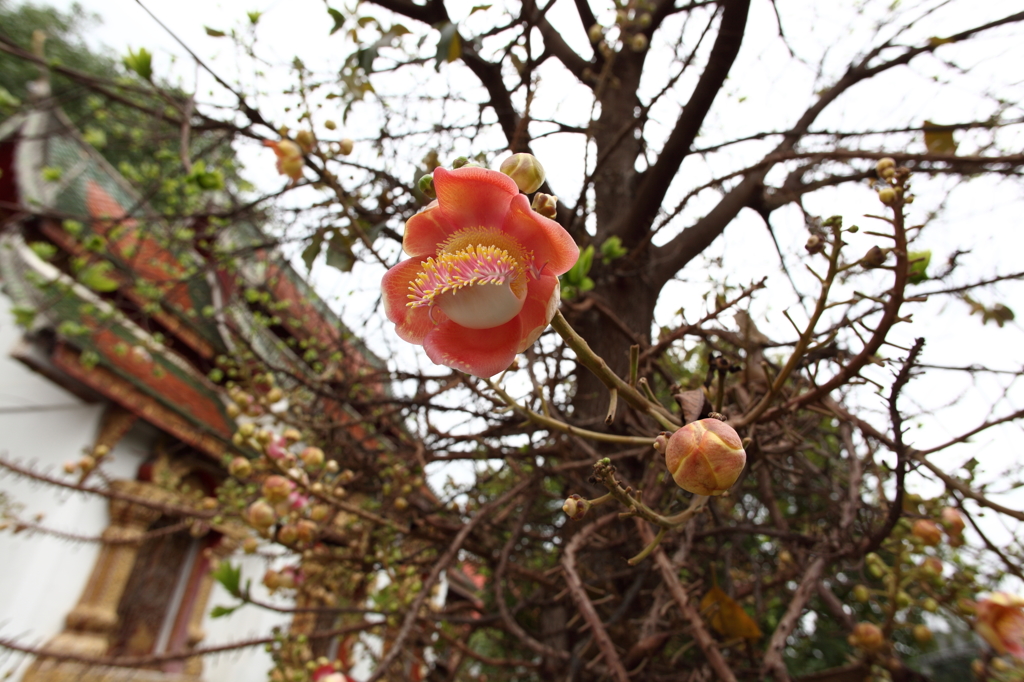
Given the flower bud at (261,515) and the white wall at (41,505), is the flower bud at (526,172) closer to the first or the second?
the flower bud at (261,515)

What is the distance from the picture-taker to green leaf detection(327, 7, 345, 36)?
74.9 inches

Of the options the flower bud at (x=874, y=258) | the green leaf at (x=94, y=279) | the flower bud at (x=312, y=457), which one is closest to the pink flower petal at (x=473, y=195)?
the flower bud at (x=874, y=258)

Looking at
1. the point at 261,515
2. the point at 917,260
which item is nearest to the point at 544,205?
the point at 917,260

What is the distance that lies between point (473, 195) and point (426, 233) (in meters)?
0.08

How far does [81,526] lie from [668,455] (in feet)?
16.9

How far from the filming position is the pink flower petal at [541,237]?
0.67 metres

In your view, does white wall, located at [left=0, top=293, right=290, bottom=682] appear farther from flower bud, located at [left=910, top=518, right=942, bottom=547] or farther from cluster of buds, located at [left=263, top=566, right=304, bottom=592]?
flower bud, located at [left=910, top=518, right=942, bottom=547]

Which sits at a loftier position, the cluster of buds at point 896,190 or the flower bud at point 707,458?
the cluster of buds at point 896,190

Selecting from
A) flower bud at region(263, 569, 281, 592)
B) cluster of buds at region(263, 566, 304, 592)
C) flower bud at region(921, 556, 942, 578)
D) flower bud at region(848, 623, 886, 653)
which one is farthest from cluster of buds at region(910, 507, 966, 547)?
flower bud at region(263, 569, 281, 592)

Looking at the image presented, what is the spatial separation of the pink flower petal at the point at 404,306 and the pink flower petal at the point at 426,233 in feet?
0.06

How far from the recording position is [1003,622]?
106 cm

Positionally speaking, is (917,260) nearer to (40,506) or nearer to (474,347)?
(474,347)

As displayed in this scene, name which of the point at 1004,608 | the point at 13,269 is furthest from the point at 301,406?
the point at 13,269

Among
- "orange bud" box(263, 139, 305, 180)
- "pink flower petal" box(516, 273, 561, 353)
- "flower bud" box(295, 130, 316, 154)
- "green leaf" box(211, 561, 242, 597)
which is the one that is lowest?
"green leaf" box(211, 561, 242, 597)
